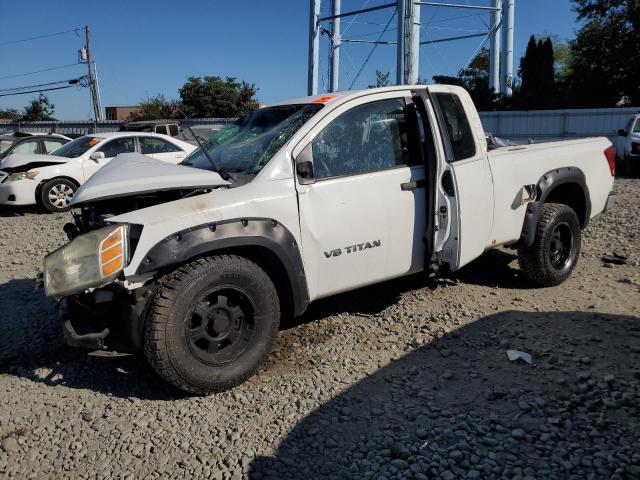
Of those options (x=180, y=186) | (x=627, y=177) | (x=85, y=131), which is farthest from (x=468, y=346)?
(x=85, y=131)

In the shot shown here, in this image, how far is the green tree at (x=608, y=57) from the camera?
25.8 meters

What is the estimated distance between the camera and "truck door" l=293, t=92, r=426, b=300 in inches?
148

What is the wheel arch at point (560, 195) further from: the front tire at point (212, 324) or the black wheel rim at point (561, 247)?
the front tire at point (212, 324)

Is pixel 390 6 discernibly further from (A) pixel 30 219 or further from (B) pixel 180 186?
(B) pixel 180 186

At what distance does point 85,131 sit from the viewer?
31.5 m

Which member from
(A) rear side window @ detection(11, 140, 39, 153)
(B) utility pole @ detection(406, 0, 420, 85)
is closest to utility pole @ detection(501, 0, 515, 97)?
(B) utility pole @ detection(406, 0, 420, 85)

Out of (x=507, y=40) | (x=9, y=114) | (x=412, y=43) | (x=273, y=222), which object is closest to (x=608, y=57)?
(x=507, y=40)

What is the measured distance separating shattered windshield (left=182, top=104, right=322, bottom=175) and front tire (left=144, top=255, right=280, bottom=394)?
800mm

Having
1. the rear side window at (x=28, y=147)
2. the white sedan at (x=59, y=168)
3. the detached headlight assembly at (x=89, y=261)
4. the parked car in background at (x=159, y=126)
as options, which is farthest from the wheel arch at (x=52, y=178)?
the detached headlight assembly at (x=89, y=261)

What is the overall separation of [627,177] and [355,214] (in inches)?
533

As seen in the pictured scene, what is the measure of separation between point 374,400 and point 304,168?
5.20 feet

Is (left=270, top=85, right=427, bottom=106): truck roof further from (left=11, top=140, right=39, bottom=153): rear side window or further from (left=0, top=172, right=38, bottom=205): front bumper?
(left=11, top=140, right=39, bottom=153): rear side window

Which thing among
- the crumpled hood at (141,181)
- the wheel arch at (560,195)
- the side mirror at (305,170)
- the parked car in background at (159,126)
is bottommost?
the wheel arch at (560,195)

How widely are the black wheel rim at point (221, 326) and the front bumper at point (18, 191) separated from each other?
8618 mm
